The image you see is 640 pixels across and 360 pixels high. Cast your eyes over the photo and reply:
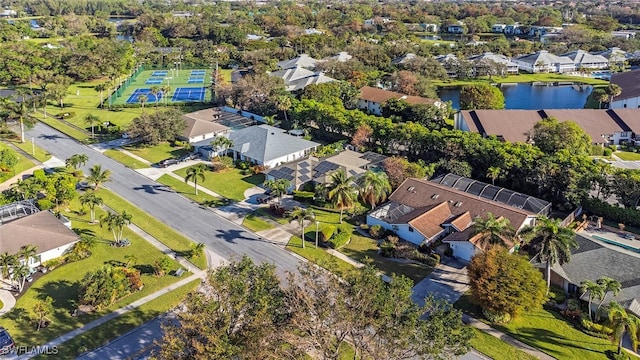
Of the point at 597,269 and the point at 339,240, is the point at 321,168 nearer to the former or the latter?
the point at 339,240

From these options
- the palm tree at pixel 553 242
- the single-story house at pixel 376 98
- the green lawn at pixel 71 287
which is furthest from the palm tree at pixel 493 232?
the single-story house at pixel 376 98

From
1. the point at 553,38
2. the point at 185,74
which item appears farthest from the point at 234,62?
the point at 553,38

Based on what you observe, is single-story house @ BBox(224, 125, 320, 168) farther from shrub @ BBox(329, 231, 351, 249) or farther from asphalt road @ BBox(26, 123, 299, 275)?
shrub @ BBox(329, 231, 351, 249)

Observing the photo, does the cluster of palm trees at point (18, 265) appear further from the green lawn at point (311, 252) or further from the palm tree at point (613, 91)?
the palm tree at point (613, 91)

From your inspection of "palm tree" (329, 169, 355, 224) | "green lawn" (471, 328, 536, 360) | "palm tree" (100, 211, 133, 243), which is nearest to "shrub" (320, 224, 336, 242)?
"palm tree" (329, 169, 355, 224)

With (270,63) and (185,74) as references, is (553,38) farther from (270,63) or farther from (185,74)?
(185,74)

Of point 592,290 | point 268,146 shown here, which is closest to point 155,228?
point 268,146
